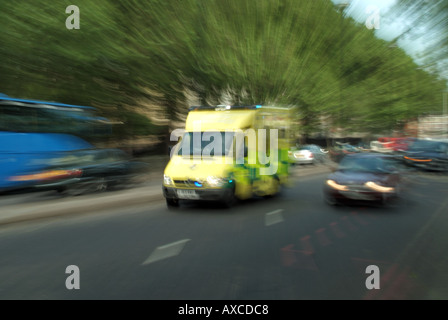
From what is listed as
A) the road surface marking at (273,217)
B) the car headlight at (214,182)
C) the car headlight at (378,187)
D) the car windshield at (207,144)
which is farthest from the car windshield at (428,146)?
the car headlight at (214,182)

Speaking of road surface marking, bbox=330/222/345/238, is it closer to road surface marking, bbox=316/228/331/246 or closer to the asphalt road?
the asphalt road

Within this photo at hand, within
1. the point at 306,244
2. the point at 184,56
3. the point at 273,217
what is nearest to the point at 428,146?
the point at 184,56

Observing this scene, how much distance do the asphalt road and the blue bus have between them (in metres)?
3.33

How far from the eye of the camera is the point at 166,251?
20.1 ft

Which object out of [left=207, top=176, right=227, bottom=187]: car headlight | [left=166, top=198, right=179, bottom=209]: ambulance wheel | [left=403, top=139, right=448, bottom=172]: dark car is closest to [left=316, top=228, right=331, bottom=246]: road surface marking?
[left=207, top=176, right=227, bottom=187]: car headlight

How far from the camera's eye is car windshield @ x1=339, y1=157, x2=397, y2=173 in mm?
11039

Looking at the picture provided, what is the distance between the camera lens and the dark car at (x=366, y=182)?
1019 cm

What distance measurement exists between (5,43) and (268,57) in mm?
10956

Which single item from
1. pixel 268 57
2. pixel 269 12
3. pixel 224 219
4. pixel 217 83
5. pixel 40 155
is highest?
pixel 269 12

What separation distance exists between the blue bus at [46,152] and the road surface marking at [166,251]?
694cm
